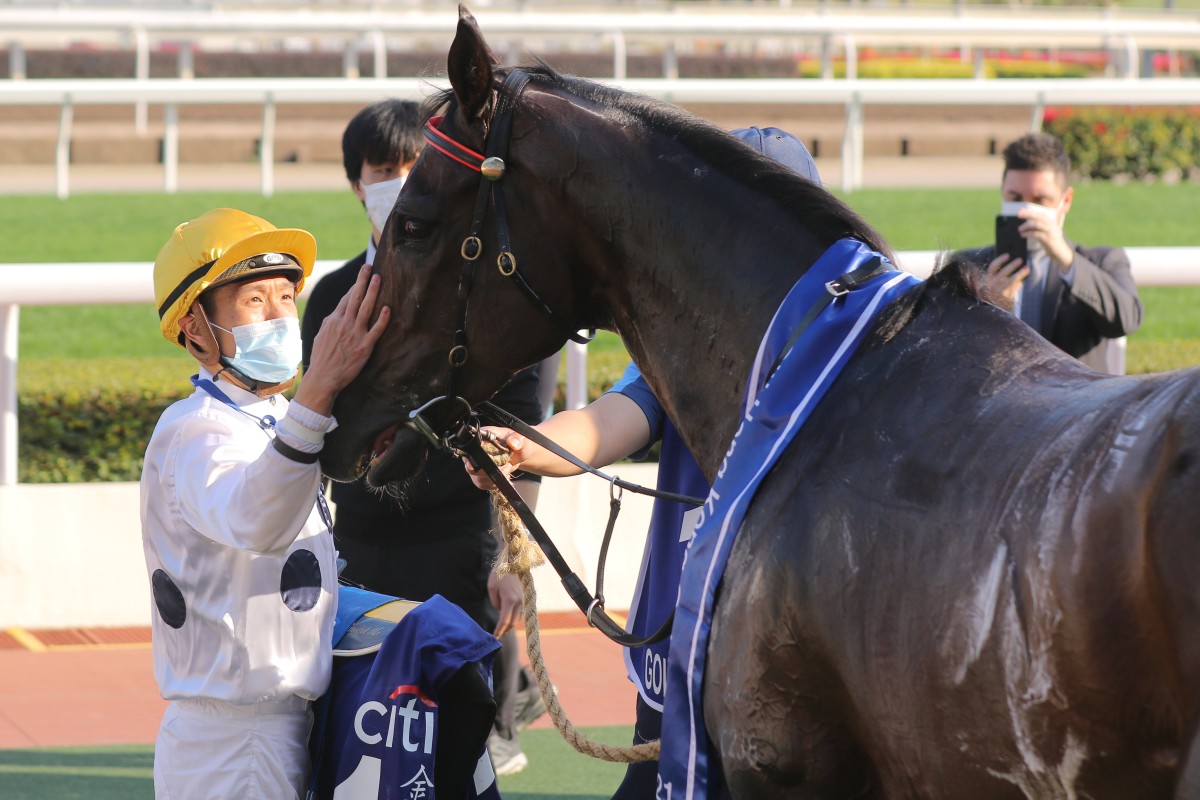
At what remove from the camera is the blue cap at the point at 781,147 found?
9.57 ft

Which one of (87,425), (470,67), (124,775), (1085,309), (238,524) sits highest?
(470,67)

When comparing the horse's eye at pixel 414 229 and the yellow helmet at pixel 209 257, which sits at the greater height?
Answer: the horse's eye at pixel 414 229

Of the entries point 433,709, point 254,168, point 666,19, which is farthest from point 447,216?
point 666,19

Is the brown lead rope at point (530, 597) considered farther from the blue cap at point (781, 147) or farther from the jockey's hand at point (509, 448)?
the blue cap at point (781, 147)

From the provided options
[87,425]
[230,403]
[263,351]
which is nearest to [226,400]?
[230,403]

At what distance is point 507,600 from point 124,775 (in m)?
1.52

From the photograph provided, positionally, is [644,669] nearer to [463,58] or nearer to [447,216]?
[447,216]

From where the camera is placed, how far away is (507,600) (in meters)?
3.59

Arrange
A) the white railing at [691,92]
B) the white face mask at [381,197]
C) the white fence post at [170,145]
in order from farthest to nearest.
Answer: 1. the white fence post at [170,145]
2. the white railing at [691,92]
3. the white face mask at [381,197]

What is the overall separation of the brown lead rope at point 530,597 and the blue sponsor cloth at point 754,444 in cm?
56

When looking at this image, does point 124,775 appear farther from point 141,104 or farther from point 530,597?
point 141,104

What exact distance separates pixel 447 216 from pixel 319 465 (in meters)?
0.47

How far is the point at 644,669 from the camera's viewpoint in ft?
9.50

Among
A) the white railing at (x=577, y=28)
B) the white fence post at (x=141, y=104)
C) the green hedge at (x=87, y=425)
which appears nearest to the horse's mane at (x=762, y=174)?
the green hedge at (x=87, y=425)
